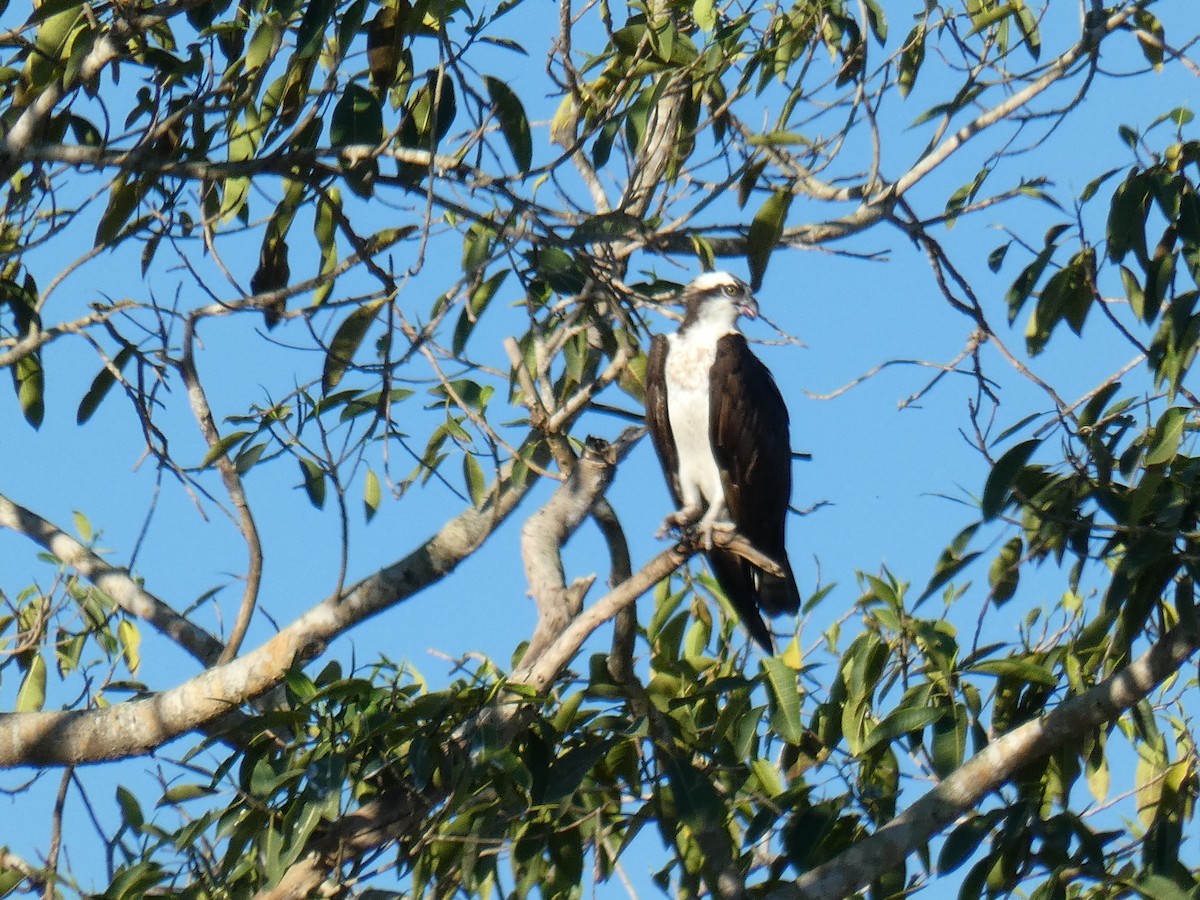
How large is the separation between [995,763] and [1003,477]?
79 centimetres

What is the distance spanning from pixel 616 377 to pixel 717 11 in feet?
3.62

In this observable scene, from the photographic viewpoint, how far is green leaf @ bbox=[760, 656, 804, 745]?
3.55 meters

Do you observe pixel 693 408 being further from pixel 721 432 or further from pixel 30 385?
pixel 30 385

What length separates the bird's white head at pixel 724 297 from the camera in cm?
589

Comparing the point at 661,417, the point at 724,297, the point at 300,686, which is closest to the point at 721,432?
the point at 661,417

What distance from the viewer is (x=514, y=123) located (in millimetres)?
3631

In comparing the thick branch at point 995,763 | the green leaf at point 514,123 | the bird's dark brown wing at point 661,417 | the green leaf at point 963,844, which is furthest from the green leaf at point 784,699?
the bird's dark brown wing at point 661,417

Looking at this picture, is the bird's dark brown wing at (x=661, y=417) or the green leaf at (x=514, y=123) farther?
the bird's dark brown wing at (x=661, y=417)

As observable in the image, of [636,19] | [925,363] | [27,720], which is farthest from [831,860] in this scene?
[636,19]

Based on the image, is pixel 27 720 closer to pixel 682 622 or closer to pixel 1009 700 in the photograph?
pixel 682 622

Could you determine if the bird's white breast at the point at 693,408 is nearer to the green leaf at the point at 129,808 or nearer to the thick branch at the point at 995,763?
the thick branch at the point at 995,763

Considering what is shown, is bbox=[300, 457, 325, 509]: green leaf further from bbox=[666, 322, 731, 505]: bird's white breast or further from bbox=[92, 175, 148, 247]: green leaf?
bbox=[666, 322, 731, 505]: bird's white breast

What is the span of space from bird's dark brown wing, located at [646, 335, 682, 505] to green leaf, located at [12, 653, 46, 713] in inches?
91.4

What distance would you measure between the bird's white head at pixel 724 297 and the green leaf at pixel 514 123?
2278mm
